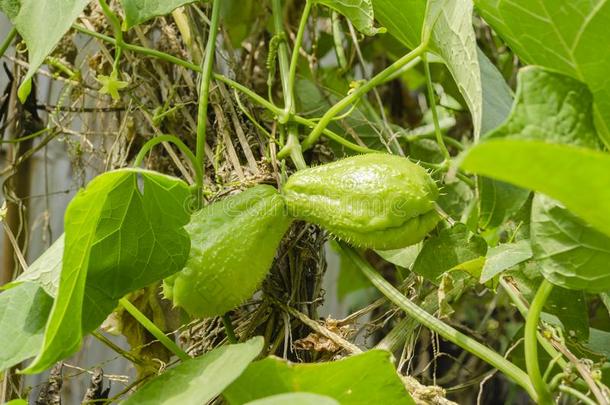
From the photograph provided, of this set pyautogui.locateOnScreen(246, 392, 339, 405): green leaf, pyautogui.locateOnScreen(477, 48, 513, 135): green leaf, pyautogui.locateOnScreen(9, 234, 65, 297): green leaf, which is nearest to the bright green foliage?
pyautogui.locateOnScreen(477, 48, 513, 135): green leaf

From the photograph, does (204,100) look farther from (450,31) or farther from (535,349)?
(535,349)

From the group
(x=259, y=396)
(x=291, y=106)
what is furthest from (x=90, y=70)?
(x=259, y=396)

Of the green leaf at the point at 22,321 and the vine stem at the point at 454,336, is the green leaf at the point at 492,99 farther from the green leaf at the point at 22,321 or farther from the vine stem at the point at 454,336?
the green leaf at the point at 22,321

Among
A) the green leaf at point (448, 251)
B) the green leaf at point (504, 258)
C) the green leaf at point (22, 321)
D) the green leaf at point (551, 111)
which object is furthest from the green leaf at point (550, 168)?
the green leaf at point (22, 321)

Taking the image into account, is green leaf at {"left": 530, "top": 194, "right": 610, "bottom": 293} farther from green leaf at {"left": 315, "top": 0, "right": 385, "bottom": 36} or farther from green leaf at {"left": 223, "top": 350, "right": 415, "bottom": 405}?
green leaf at {"left": 315, "top": 0, "right": 385, "bottom": 36}

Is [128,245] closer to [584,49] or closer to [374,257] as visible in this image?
[584,49]
